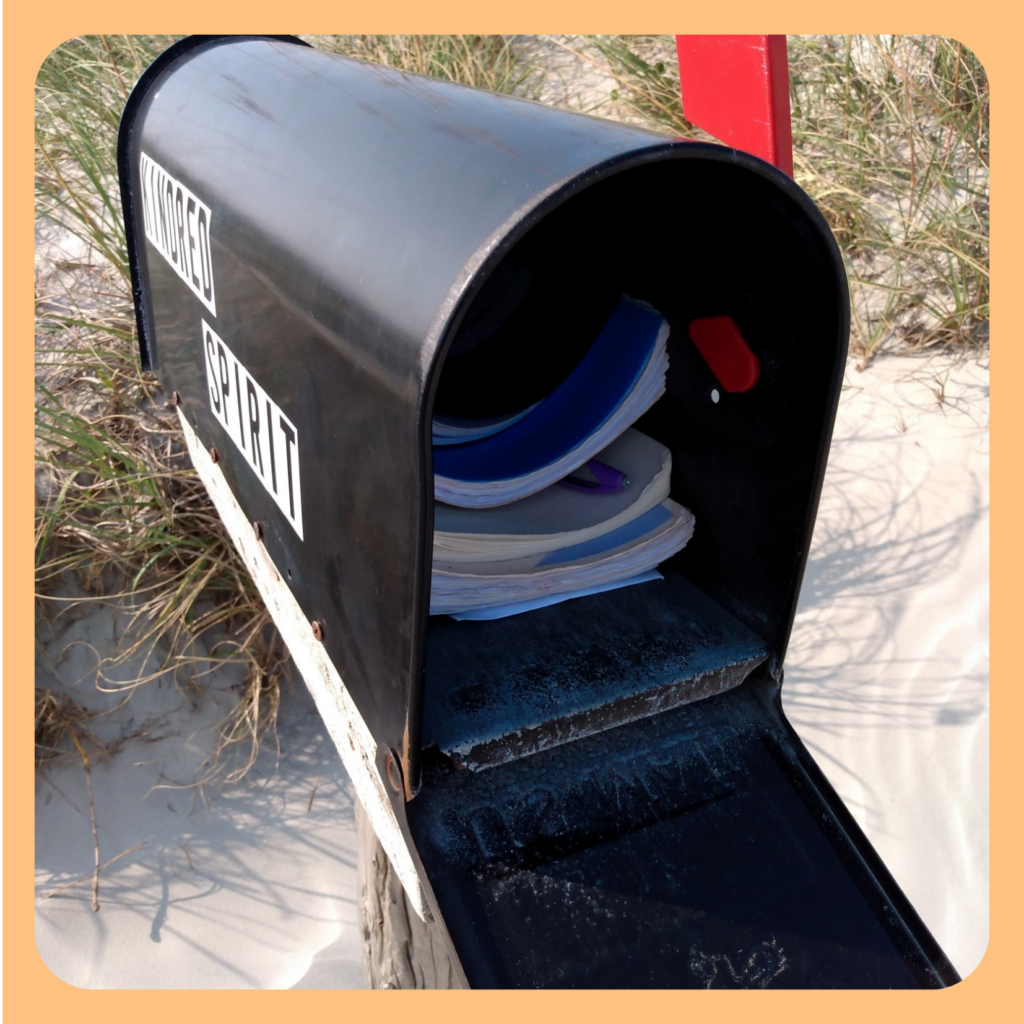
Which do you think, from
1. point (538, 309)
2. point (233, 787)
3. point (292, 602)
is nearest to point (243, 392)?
point (292, 602)

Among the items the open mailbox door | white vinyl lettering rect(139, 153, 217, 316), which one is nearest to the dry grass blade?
the open mailbox door

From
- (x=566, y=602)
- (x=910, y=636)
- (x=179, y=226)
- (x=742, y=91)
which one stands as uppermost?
(x=742, y=91)

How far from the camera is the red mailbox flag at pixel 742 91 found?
1.10 meters

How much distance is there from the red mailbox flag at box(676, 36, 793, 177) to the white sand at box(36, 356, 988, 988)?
171 centimetres

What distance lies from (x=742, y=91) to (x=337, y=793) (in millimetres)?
2073

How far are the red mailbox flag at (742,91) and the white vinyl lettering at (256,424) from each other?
64cm

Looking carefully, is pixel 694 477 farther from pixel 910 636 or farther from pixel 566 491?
pixel 910 636

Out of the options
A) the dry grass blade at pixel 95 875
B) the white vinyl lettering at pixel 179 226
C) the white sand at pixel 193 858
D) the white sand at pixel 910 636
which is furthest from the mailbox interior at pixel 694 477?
the dry grass blade at pixel 95 875

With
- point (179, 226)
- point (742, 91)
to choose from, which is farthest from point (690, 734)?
point (179, 226)

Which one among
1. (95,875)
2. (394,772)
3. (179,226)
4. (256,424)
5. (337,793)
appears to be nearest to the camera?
(394,772)

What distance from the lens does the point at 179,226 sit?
50.1 inches

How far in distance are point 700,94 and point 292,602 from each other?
3.04 feet

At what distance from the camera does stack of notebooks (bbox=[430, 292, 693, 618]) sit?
1.03 metres

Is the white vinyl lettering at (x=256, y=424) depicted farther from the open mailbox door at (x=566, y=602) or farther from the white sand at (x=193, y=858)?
the white sand at (x=193, y=858)
